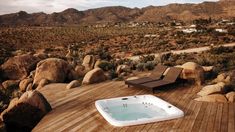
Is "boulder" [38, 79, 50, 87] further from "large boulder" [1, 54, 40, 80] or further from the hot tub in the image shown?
the hot tub

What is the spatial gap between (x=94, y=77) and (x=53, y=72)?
75.1 inches

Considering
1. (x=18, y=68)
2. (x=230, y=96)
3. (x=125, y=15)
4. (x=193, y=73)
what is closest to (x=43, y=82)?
(x=18, y=68)

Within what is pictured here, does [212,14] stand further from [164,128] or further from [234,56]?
[164,128]

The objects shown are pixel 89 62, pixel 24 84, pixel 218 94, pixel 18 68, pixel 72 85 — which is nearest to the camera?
pixel 218 94

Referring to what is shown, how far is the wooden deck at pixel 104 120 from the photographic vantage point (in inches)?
283

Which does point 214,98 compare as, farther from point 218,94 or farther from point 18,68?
point 18,68

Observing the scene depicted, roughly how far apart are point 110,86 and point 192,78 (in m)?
3.01

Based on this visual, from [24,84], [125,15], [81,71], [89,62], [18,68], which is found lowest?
[125,15]

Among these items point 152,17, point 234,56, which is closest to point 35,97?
point 234,56

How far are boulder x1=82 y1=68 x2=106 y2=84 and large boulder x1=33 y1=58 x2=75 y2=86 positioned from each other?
1.43m

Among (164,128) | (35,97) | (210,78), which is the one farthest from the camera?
(210,78)

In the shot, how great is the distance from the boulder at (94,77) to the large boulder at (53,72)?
143 centimetres

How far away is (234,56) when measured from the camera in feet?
67.2

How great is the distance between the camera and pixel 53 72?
42.4 ft
